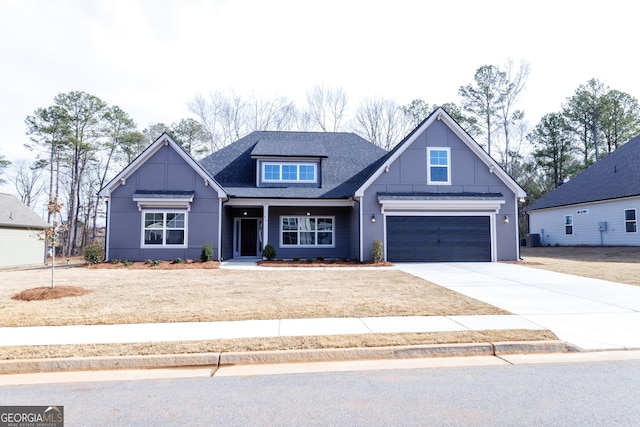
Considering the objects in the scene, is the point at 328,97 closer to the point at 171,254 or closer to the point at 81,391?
the point at 171,254

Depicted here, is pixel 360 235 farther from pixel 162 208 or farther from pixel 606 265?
pixel 606 265

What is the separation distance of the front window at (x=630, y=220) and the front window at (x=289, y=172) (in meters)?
19.1

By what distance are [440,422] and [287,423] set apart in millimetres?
1368

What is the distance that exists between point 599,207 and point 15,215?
3718 cm

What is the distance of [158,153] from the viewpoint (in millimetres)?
17953

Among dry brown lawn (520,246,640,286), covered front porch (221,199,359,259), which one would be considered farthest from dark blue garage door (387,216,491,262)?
covered front porch (221,199,359,259)

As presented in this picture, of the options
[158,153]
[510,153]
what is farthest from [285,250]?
[510,153]

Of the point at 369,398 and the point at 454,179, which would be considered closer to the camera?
the point at 369,398

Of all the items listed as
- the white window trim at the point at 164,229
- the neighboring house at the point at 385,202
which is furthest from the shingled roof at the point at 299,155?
the white window trim at the point at 164,229

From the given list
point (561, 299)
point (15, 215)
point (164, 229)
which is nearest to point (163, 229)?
point (164, 229)

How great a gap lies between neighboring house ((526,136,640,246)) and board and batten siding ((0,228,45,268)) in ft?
114

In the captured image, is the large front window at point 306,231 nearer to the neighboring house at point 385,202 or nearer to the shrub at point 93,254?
the neighboring house at point 385,202

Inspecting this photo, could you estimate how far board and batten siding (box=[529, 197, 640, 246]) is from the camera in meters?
23.8

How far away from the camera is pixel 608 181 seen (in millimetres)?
25922
